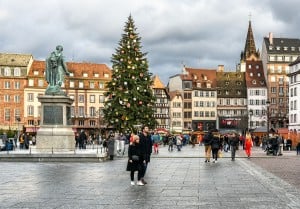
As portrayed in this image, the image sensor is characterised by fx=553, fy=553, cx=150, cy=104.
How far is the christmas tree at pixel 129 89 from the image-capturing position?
178ft

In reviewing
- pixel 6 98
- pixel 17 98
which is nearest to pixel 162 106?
pixel 17 98

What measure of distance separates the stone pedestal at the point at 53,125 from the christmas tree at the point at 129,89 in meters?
23.1

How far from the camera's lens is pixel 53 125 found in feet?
99.2

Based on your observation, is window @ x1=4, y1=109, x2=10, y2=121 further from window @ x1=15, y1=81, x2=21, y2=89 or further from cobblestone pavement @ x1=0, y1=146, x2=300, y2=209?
cobblestone pavement @ x1=0, y1=146, x2=300, y2=209

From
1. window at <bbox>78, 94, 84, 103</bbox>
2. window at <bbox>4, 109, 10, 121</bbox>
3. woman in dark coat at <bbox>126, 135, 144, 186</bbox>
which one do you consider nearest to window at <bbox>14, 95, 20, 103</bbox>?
window at <bbox>4, 109, 10, 121</bbox>

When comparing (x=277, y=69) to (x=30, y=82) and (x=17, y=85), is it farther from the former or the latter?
(x=17, y=85)

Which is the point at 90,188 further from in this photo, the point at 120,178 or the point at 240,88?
the point at 240,88

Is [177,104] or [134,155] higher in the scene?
[177,104]

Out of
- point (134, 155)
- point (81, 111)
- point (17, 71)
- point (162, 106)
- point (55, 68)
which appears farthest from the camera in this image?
point (162, 106)

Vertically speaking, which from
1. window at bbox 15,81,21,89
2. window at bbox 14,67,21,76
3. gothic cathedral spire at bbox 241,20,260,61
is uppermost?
gothic cathedral spire at bbox 241,20,260,61

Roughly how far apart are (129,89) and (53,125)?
2579 centimetres

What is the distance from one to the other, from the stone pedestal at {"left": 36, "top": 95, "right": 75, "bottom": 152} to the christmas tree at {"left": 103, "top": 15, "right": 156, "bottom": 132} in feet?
75.8

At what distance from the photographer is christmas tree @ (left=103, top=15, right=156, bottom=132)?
54344 millimetres

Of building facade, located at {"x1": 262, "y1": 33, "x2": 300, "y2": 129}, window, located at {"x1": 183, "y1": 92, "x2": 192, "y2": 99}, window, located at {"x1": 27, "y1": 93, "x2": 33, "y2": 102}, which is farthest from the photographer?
window, located at {"x1": 183, "y1": 92, "x2": 192, "y2": 99}
